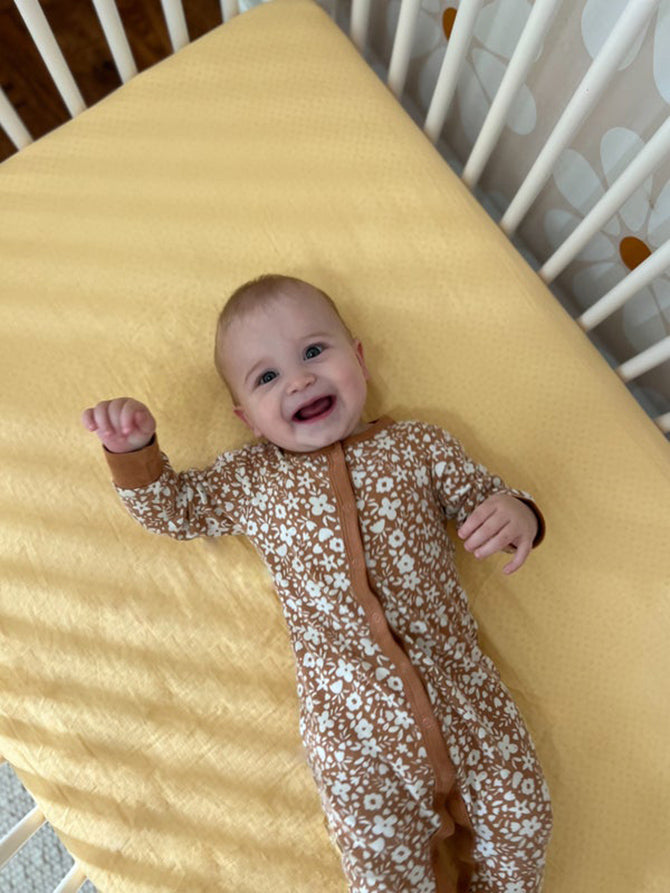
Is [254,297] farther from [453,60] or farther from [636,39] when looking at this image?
[636,39]

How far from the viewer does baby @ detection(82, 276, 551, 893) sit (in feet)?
2.72

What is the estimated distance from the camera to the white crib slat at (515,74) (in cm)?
83

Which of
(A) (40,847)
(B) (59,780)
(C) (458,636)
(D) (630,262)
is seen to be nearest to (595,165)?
(D) (630,262)

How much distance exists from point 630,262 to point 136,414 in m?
0.70

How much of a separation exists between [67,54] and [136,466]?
1126 millimetres

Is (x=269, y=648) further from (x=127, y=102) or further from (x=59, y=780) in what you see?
(x=127, y=102)

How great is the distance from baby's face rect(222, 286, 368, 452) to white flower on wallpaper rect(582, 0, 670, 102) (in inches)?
18.0

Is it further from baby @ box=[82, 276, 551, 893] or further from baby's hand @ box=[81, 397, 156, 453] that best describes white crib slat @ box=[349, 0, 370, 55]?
baby's hand @ box=[81, 397, 156, 453]

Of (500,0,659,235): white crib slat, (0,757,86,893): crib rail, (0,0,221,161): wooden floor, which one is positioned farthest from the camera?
(0,0,221,161): wooden floor

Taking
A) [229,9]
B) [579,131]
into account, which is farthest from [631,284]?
[229,9]

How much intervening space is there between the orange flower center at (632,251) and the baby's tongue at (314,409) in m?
0.48

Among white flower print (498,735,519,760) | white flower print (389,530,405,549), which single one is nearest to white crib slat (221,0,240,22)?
white flower print (389,530,405,549)

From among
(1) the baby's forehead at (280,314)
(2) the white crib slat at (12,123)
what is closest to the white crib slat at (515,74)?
(1) the baby's forehead at (280,314)

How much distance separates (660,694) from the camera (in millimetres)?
953
